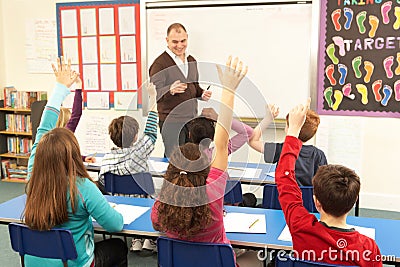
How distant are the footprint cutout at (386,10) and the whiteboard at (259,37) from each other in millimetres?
623

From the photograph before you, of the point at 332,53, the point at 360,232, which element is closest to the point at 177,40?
the point at 332,53

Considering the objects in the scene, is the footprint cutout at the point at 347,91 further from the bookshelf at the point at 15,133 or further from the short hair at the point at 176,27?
the bookshelf at the point at 15,133

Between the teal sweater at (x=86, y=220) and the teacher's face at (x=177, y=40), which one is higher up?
the teacher's face at (x=177, y=40)

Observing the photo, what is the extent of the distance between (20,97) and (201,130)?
4004mm

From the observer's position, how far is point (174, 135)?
1.61 meters

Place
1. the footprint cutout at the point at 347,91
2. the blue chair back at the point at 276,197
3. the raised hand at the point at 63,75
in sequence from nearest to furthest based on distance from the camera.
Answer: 1. the raised hand at the point at 63,75
2. the blue chair back at the point at 276,197
3. the footprint cutout at the point at 347,91

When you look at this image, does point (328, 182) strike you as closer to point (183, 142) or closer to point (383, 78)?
point (183, 142)

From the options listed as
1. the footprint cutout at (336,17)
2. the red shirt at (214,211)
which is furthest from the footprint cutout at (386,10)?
the red shirt at (214,211)

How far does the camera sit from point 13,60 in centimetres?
528

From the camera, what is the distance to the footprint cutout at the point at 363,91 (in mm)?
4058

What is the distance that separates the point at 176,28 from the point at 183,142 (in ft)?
8.93

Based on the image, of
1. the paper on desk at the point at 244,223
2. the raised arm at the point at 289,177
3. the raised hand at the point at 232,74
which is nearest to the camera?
the raised hand at the point at 232,74

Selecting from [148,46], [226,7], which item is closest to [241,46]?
[226,7]

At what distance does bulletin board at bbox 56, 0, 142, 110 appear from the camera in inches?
185
